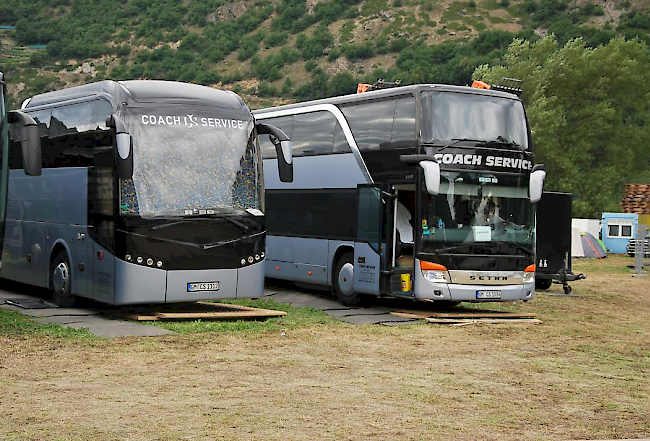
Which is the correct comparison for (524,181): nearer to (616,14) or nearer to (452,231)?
(452,231)

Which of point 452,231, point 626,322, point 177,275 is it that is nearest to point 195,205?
point 177,275

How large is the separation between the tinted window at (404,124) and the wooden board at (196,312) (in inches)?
140

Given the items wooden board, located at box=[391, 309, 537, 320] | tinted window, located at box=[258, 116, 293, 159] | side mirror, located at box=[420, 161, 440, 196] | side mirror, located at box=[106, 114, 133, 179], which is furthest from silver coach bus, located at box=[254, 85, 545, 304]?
side mirror, located at box=[106, 114, 133, 179]

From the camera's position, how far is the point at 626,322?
19906 mm

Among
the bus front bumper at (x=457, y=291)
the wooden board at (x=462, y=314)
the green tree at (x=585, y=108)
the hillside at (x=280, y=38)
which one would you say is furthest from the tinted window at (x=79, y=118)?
the hillside at (x=280, y=38)

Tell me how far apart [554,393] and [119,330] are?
6.64m

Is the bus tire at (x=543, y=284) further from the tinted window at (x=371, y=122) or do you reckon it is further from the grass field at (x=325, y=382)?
the grass field at (x=325, y=382)

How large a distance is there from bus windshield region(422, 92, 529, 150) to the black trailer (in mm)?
7415

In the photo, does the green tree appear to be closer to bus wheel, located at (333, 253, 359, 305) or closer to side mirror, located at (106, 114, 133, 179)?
bus wheel, located at (333, 253, 359, 305)

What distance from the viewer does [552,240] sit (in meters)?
26.9

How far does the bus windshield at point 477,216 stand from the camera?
18625mm

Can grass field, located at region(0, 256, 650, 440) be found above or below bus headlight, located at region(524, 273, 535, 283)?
below

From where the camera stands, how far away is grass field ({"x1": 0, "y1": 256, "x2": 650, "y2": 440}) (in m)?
9.30

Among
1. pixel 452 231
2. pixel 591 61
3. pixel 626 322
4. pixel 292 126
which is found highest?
pixel 591 61
